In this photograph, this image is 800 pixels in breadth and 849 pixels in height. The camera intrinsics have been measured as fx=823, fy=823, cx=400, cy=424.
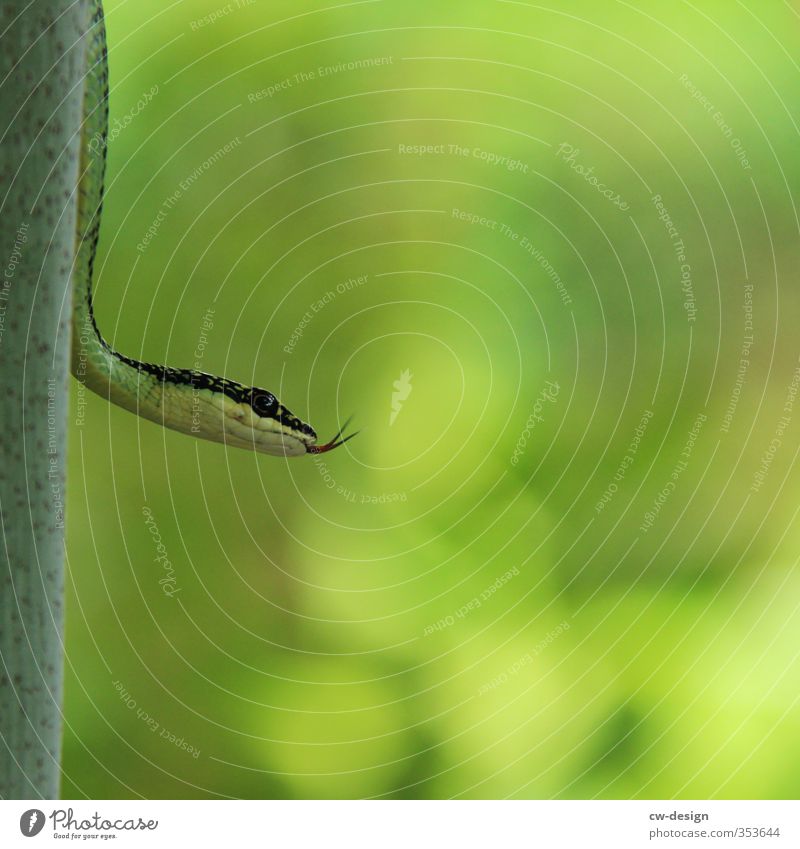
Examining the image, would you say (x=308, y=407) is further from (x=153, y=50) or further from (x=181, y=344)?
(x=153, y=50)

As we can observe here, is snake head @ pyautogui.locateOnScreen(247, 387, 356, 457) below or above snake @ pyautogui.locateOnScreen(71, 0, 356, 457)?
below

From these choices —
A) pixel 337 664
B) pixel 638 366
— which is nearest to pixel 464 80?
pixel 638 366

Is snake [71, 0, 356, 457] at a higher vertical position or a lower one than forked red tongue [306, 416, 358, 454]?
higher

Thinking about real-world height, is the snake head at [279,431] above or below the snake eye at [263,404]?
below

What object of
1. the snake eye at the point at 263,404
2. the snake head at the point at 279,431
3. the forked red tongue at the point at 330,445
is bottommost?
the forked red tongue at the point at 330,445

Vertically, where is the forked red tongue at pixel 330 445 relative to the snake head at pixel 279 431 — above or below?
below

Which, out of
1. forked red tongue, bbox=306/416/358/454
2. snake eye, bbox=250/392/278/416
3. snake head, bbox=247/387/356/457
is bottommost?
forked red tongue, bbox=306/416/358/454

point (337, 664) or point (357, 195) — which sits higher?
point (357, 195)
